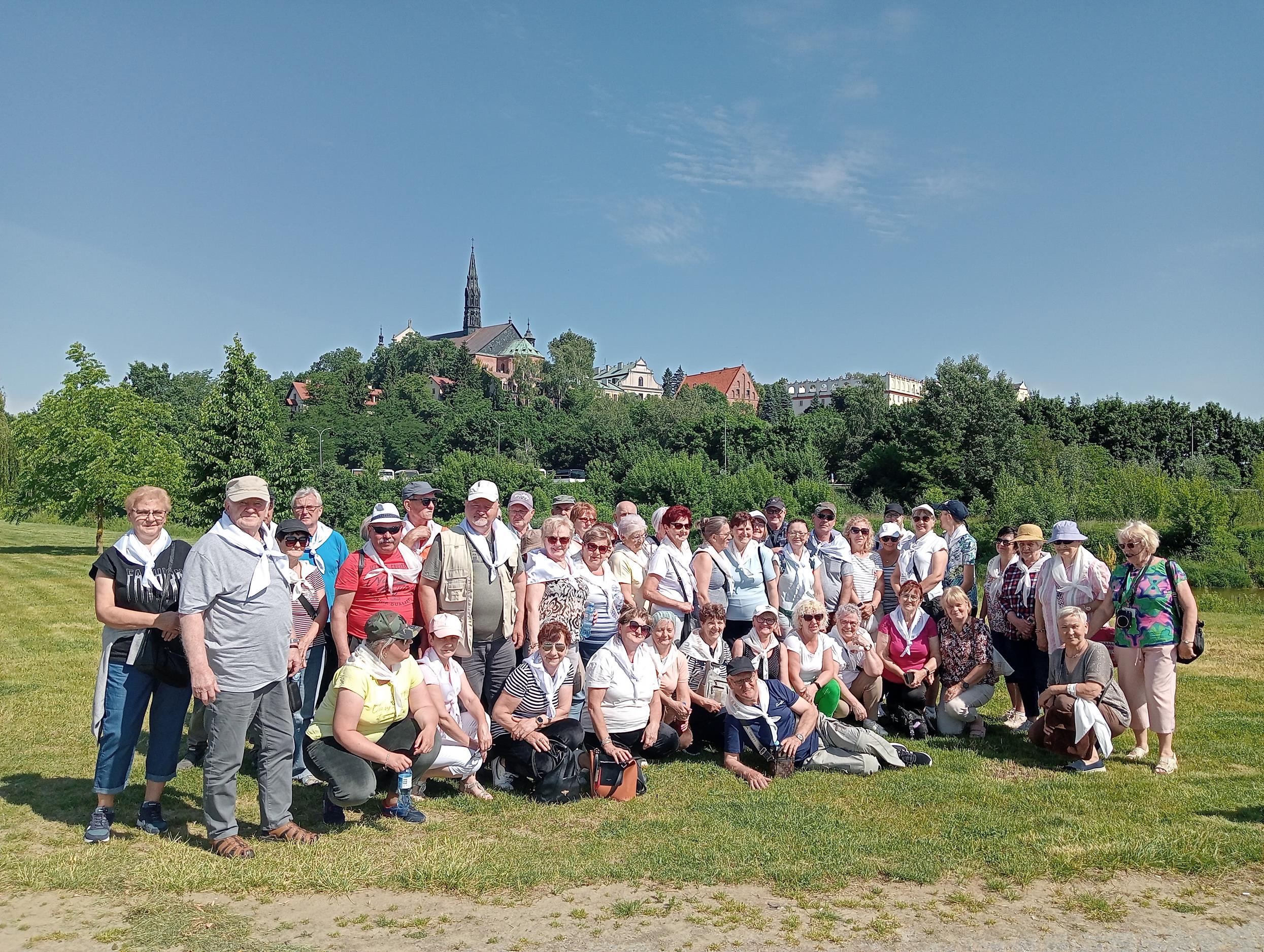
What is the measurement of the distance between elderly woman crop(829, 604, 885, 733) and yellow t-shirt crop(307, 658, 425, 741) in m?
3.46

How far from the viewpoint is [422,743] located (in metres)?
5.47

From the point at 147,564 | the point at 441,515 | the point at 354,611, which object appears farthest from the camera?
the point at 441,515

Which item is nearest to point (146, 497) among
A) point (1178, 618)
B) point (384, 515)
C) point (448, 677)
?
point (384, 515)

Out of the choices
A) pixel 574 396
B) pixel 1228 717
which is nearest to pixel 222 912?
pixel 1228 717

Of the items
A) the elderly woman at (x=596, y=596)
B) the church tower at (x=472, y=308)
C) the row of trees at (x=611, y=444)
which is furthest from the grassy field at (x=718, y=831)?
the church tower at (x=472, y=308)

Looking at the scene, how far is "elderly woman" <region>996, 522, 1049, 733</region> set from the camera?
7762mm

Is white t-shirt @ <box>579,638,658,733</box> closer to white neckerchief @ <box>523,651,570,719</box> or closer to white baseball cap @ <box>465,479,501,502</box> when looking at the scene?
white neckerchief @ <box>523,651,570,719</box>

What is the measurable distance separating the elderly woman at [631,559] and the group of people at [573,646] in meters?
0.02

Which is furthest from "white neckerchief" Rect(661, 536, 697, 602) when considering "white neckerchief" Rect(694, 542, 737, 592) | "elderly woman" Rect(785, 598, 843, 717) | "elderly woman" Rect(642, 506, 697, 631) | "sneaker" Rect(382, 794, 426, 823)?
"sneaker" Rect(382, 794, 426, 823)

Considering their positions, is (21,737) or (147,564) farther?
(21,737)

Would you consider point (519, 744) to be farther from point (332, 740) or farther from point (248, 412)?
point (248, 412)

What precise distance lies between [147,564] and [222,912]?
1.92 metres

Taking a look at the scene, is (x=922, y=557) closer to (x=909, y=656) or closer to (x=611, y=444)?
(x=909, y=656)

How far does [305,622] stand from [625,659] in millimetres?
2252
